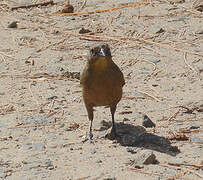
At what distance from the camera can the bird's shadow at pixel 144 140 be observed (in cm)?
528

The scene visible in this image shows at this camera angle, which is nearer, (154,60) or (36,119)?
(36,119)

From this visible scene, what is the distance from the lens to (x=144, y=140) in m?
5.46

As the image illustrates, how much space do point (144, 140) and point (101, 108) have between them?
1.23 metres

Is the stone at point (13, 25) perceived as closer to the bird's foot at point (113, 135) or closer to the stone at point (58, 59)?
the stone at point (58, 59)

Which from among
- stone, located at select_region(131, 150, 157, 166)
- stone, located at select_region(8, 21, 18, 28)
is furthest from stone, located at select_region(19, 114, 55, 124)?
stone, located at select_region(8, 21, 18, 28)

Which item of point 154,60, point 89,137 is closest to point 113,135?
point 89,137

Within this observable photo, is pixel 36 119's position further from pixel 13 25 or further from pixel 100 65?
pixel 13 25

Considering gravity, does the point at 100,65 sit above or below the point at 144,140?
above

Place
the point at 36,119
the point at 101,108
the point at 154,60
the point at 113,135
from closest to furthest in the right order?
1. the point at 113,135
2. the point at 36,119
3. the point at 101,108
4. the point at 154,60

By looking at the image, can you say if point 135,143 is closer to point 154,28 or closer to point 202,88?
A: point 202,88

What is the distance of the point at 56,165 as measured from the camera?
197 inches

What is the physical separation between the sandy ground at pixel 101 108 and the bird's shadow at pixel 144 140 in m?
0.01

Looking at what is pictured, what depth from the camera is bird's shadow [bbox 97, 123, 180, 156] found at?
17.3ft

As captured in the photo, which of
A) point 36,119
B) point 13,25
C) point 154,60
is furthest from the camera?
point 13,25
